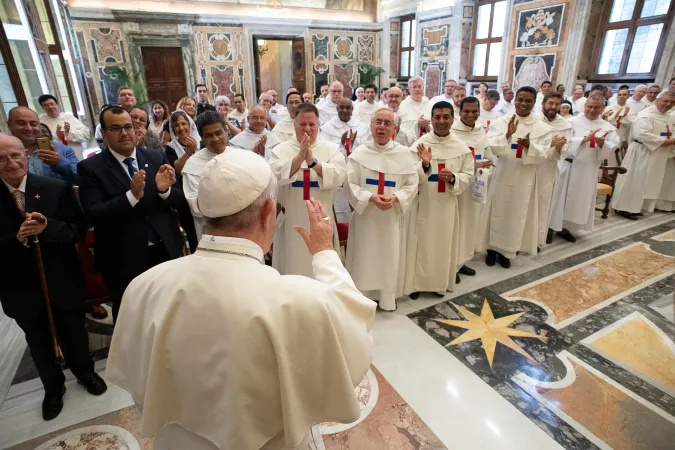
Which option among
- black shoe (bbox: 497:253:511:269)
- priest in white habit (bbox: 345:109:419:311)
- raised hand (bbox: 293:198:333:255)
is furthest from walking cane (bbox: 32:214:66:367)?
black shoe (bbox: 497:253:511:269)

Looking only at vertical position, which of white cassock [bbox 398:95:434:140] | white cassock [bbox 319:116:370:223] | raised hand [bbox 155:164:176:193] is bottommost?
white cassock [bbox 319:116:370:223]

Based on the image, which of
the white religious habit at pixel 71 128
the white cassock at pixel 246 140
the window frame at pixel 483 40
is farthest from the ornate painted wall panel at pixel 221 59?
the white cassock at pixel 246 140

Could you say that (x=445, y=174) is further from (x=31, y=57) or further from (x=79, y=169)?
(x=31, y=57)

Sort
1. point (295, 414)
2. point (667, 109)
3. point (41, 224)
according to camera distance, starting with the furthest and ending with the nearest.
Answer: point (667, 109)
point (41, 224)
point (295, 414)

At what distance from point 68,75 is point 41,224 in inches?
358

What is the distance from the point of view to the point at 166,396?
124cm

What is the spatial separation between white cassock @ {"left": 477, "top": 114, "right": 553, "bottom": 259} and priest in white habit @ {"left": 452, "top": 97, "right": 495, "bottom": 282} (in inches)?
11.1

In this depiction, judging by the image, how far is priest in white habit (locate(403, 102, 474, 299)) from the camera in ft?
12.9

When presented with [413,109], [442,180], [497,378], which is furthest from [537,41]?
[497,378]

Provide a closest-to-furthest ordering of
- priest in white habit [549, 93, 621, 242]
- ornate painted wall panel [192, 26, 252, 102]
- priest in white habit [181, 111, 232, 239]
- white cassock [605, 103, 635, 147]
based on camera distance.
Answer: priest in white habit [181, 111, 232, 239], priest in white habit [549, 93, 621, 242], white cassock [605, 103, 635, 147], ornate painted wall panel [192, 26, 252, 102]

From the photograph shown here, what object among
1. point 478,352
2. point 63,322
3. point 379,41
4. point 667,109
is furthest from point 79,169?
point 379,41

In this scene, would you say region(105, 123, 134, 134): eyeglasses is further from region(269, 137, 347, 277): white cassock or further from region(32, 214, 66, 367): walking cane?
region(269, 137, 347, 277): white cassock

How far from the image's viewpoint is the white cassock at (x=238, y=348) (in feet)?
3.71

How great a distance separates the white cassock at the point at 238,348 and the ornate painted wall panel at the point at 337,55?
15.1 meters
